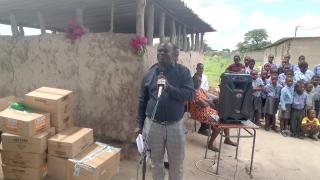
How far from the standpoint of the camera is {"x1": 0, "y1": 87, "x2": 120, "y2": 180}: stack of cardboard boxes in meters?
4.40

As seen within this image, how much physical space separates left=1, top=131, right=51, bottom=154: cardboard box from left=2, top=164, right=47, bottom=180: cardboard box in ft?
0.90

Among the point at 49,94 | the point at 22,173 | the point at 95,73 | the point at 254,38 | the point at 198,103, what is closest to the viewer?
the point at 22,173

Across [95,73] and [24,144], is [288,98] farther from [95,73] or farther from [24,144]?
[24,144]

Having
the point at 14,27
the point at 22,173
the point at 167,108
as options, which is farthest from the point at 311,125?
the point at 14,27

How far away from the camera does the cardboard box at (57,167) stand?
15.0 ft

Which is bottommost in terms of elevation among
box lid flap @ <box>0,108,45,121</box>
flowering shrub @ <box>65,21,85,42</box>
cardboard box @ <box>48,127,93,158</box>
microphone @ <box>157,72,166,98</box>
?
cardboard box @ <box>48,127,93,158</box>

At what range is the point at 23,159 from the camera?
4500 mm

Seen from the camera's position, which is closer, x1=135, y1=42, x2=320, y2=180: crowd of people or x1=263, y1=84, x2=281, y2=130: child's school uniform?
x1=135, y1=42, x2=320, y2=180: crowd of people

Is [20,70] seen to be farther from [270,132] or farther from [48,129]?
[270,132]

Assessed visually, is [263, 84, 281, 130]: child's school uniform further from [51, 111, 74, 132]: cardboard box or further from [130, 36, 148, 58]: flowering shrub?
[51, 111, 74, 132]: cardboard box

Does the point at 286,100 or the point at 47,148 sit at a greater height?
the point at 286,100

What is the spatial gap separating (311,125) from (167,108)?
6.54 meters

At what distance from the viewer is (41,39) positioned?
21.8 ft

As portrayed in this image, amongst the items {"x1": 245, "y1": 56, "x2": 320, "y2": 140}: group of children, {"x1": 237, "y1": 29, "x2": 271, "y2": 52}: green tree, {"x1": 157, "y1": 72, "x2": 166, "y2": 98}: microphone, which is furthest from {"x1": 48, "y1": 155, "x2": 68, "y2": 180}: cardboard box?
{"x1": 237, "y1": 29, "x2": 271, "y2": 52}: green tree
